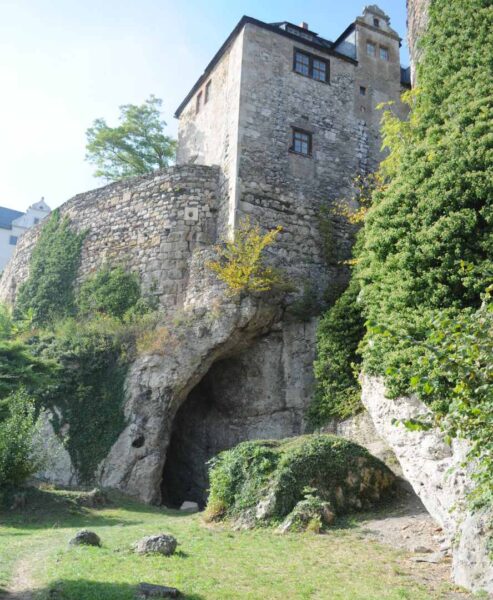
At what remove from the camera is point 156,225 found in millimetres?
18031

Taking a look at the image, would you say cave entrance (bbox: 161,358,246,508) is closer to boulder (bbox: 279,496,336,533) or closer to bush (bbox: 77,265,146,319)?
bush (bbox: 77,265,146,319)

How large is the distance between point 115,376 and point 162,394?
1.55 metres

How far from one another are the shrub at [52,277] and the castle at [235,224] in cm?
58

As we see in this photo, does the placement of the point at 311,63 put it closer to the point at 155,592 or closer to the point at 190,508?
the point at 190,508

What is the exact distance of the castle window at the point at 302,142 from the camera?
61.4 ft

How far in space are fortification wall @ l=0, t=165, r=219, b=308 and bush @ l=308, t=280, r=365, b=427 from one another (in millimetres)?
4622

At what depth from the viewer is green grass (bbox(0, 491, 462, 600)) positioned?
6.59 meters

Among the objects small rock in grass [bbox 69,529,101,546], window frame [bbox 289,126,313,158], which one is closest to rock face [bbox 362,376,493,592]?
small rock in grass [bbox 69,529,101,546]

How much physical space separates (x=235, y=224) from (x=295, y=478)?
8.53 meters

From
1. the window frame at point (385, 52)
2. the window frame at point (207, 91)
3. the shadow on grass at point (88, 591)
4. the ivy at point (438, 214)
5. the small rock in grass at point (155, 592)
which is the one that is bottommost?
the shadow on grass at point (88, 591)

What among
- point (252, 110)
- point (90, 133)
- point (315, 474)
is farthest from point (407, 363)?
point (90, 133)

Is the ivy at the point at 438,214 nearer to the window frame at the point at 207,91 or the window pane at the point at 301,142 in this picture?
the window pane at the point at 301,142

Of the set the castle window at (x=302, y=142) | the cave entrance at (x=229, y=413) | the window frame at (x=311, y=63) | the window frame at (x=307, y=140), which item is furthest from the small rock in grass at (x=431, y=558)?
the window frame at (x=311, y=63)

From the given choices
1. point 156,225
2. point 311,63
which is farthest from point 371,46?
point 156,225
